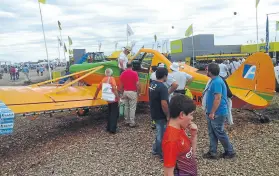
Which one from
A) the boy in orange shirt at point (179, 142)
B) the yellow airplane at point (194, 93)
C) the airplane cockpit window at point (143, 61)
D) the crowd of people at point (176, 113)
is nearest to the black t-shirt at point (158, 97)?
the crowd of people at point (176, 113)

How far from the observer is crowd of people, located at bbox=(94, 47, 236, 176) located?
2281 mm

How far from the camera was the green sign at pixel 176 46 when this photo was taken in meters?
47.3

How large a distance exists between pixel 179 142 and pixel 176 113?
23 cm

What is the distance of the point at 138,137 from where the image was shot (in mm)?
6988

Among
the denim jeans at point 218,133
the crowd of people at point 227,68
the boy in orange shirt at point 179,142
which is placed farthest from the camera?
the crowd of people at point 227,68

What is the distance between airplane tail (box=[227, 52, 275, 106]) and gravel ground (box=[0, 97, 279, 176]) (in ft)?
2.65

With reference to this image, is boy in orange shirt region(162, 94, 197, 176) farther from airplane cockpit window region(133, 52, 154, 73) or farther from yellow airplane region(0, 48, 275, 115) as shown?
airplane cockpit window region(133, 52, 154, 73)

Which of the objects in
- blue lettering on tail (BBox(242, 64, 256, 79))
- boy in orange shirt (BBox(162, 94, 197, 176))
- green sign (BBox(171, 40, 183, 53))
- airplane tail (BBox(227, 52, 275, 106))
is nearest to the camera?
boy in orange shirt (BBox(162, 94, 197, 176))

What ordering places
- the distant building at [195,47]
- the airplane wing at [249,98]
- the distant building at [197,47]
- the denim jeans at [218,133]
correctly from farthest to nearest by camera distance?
the distant building at [195,47], the distant building at [197,47], the airplane wing at [249,98], the denim jeans at [218,133]

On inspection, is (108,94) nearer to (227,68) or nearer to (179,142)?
(179,142)

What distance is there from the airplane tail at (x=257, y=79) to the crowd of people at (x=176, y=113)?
1.41m

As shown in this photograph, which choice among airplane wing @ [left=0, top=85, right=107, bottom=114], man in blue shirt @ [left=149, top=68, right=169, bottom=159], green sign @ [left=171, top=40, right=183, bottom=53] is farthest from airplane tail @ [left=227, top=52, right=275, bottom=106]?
green sign @ [left=171, top=40, right=183, bottom=53]

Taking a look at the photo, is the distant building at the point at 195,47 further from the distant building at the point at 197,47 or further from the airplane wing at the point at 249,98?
the airplane wing at the point at 249,98

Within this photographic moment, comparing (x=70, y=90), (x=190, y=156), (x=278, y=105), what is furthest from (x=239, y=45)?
(x=190, y=156)
